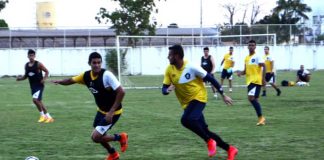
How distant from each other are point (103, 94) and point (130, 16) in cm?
4493

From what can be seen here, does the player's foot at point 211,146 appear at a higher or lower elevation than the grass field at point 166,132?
higher

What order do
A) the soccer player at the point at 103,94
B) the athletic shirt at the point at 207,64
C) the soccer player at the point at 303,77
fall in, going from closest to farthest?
the soccer player at the point at 103,94 < the athletic shirt at the point at 207,64 < the soccer player at the point at 303,77

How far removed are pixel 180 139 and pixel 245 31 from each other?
40.4 m

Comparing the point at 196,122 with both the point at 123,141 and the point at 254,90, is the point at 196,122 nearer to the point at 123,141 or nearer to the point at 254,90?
the point at 123,141

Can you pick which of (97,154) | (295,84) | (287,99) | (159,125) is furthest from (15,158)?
(295,84)

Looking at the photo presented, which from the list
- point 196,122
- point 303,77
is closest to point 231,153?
Result: point 196,122

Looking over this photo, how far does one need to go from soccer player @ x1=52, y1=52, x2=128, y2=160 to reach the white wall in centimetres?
3386

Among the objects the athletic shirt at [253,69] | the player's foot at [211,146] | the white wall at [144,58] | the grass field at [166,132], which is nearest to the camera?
the player's foot at [211,146]

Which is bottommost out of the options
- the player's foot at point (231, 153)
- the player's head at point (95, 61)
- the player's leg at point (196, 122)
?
the player's foot at point (231, 153)

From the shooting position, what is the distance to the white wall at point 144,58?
1829 inches

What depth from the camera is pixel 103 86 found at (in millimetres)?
8672

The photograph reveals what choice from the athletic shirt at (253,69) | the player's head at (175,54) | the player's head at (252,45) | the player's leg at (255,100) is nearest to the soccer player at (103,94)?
the player's head at (175,54)

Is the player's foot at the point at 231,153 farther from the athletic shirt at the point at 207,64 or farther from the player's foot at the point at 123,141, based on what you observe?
the athletic shirt at the point at 207,64

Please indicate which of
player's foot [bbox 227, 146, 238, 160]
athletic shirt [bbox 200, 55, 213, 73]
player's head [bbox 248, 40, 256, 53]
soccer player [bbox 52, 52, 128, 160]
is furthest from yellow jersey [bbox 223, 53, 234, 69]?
soccer player [bbox 52, 52, 128, 160]
